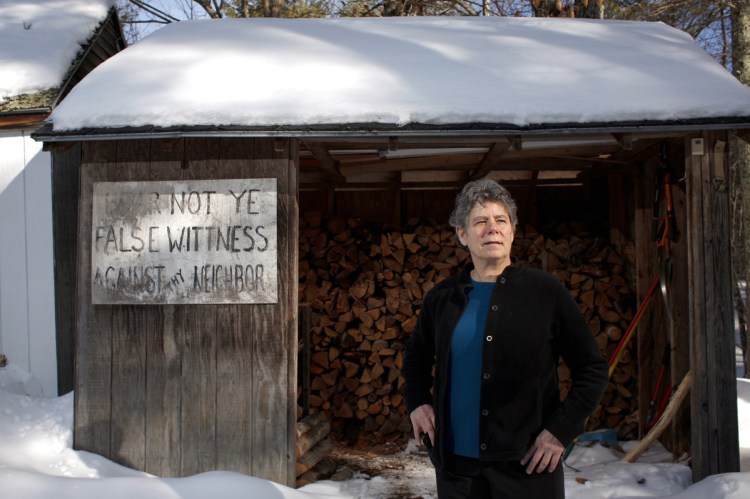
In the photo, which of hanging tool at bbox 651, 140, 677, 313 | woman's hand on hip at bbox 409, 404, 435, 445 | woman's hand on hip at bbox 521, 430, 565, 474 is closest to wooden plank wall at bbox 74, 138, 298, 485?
woman's hand on hip at bbox 409, 404, 435, 445

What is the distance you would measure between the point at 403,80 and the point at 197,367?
2216 mm

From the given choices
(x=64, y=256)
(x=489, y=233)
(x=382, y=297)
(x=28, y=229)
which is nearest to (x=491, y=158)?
(x=382, y=297)

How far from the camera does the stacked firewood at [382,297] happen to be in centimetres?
603

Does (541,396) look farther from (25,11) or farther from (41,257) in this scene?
(25,11)

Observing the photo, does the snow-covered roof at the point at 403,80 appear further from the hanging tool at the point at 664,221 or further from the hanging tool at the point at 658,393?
the hanging tool at the point at 658,393

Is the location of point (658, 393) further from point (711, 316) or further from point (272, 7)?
point (272, 7)

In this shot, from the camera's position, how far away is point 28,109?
5.23 m

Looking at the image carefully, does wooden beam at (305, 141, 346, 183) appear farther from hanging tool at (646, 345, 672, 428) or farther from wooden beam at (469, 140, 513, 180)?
hanging tool at (646, 345, 672, 428)

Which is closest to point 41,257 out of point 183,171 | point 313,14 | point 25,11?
point 183,171

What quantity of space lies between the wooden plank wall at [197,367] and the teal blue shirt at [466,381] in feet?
6.19

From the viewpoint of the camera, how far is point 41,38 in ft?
19.9

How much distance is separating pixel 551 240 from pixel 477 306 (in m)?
4.20

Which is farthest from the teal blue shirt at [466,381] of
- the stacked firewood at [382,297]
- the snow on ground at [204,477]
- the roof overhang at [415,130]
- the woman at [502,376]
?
the stacked firewood at [382,297]

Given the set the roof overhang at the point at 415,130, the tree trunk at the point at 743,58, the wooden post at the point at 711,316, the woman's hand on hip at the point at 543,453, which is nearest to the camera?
the woman's hand on hip at the point at 543,453
